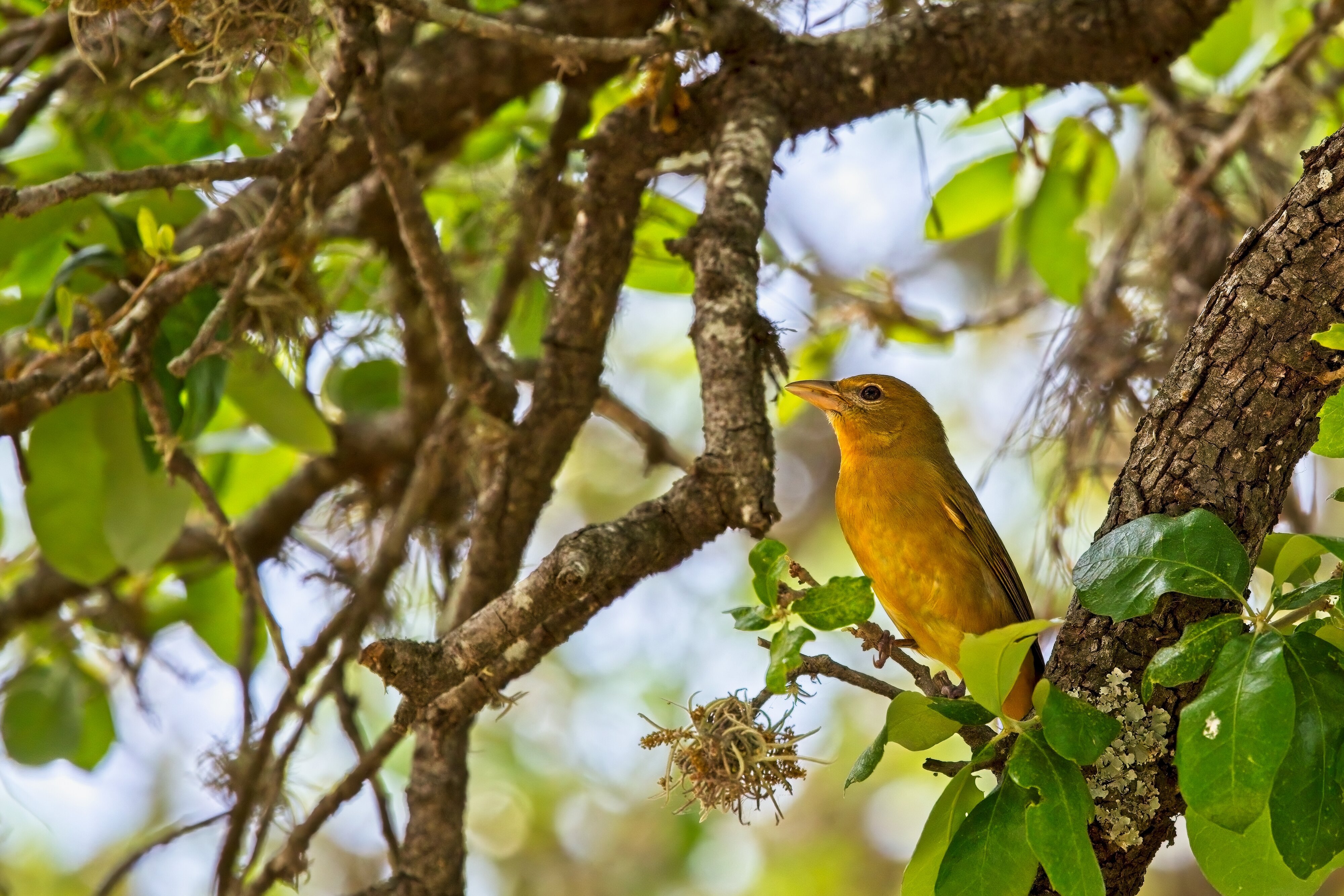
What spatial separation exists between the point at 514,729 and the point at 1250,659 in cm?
741

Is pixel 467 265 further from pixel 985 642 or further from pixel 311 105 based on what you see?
pixel 985 642

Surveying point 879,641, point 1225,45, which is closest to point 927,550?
point 879,641

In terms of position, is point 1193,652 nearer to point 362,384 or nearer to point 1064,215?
point 1064,215

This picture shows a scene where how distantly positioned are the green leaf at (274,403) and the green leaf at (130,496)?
0.29m

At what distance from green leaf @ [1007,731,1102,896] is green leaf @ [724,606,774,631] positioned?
427 mm

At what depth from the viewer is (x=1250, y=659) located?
1674 millimetres

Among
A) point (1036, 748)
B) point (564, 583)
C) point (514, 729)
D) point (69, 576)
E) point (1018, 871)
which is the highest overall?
point (514, 729)

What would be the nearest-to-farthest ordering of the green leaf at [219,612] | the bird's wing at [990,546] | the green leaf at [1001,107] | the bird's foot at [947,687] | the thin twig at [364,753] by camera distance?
1. the bird's foot at [947,687]
2. the thin twig at [364,753]
3. the bird's wing at [990,546]
4. the green leaf at [1001,107]
5. the green leaf at [219,612]


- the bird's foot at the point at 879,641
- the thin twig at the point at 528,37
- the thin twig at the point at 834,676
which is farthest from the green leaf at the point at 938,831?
the thin twig at the point at 528,37

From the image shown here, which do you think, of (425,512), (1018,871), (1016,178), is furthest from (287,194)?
(1016,178)

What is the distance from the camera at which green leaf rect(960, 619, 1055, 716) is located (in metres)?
1.85

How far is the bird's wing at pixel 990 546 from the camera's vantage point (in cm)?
360

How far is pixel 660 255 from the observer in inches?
152

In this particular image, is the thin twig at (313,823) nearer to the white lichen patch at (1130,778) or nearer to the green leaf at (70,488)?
the green leaf at (70,488)
